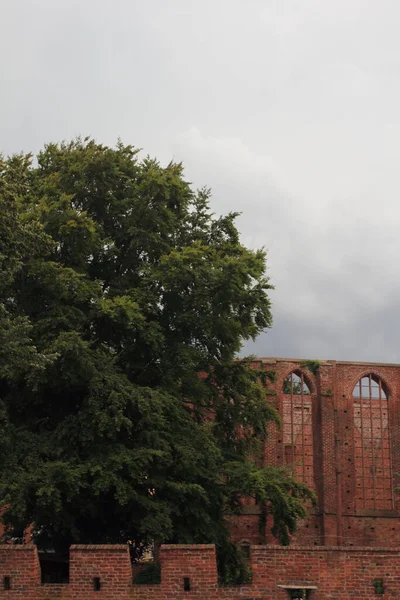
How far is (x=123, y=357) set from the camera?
2006 cm

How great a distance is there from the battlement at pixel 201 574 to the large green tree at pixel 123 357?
4414 millimetres

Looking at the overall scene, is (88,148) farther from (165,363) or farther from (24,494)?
(24,494)

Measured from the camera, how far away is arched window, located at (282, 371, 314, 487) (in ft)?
133

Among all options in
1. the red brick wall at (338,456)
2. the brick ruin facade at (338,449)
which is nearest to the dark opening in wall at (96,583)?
the brick ruin facade at (338,449)

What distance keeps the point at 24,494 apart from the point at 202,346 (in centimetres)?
640

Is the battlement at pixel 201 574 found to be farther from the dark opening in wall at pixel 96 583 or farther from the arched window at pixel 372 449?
the arched window at pixel 372 449

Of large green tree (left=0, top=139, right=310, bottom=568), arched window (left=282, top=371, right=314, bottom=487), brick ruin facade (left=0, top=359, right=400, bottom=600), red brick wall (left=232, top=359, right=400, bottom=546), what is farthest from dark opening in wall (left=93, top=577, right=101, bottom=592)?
arched window (left=282, top=371, right=314, bottom=487)

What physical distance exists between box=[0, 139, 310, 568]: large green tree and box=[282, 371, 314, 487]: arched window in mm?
18596

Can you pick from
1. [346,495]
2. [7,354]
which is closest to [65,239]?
[7,354]

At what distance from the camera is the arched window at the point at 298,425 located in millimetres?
40562

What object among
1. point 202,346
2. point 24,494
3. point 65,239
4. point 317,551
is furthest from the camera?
point 202,346

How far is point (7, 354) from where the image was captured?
15078 millimetres

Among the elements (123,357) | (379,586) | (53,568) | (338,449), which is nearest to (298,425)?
(338,449)

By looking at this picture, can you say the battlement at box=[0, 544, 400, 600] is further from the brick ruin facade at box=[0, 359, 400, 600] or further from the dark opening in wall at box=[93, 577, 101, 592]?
the brick ruin facade at box=[0, 359, 400, 600]
